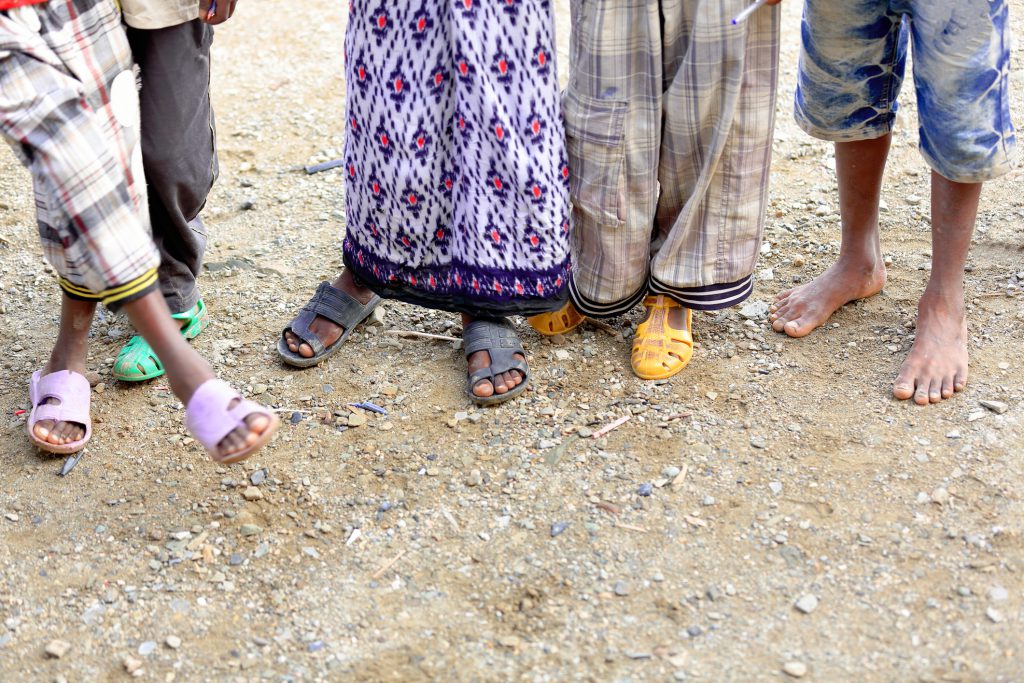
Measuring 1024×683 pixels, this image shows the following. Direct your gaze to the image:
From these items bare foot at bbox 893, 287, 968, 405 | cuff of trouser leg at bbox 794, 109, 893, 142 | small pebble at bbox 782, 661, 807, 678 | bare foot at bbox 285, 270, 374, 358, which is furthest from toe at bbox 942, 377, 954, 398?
bare foot at bbox 285, 270, 374, 358

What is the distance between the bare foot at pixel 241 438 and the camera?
1.92 meters

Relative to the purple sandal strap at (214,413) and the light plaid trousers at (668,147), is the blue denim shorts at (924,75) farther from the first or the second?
the purple sandal strap at (214,413)

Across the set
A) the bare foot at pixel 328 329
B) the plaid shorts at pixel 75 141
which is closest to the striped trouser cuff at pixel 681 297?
the bare foot at pixel 328 329

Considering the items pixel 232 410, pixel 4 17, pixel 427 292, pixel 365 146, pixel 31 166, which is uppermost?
pixel 4 17

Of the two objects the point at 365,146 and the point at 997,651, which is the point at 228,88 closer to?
the point at 365,146

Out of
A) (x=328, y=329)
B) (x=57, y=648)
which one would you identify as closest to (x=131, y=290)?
(x=57, y=648)

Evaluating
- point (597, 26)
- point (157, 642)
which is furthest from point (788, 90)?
point (157, 642)

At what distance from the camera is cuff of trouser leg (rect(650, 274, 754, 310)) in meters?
2.57

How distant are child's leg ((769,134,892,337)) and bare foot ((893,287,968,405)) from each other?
228mm

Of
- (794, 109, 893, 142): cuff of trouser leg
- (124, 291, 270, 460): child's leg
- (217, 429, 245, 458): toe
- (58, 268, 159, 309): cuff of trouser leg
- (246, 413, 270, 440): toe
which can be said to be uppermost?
(58, 268, 159, 309): cuff of trouser leg

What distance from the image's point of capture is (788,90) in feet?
13.5

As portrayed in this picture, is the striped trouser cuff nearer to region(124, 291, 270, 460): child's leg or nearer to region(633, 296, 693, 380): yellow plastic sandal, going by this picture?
region(633, 296, 693, 380): yellow plastic sandal

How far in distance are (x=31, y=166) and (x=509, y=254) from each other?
3.46 feet

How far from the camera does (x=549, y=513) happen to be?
220 cm
